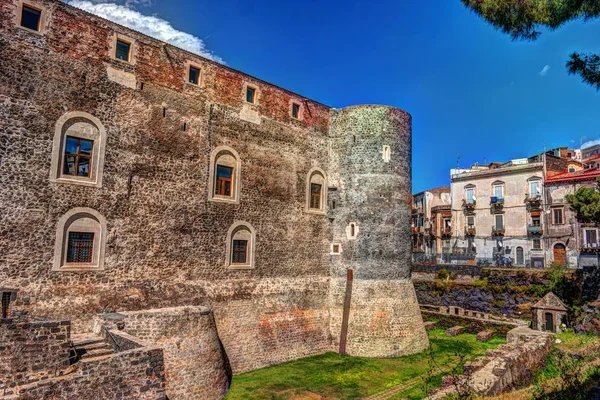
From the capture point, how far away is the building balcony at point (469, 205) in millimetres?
38656

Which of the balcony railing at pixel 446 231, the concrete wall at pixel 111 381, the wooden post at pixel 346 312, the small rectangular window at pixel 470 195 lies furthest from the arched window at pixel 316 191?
the balcony railing at pixel 446 231

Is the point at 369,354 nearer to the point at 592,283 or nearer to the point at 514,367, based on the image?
the point at 514,367

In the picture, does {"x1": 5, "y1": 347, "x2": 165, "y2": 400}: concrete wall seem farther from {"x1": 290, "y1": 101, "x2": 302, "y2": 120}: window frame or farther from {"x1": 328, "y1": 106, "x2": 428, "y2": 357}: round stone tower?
{"x1": 290, "y1": 101, "x2": 302, "y2": 120}: window frame

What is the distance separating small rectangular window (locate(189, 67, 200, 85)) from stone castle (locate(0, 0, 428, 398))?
8cm

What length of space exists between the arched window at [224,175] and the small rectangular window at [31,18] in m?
6.50

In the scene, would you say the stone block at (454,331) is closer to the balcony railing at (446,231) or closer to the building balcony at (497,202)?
the building balcony at (497,202)

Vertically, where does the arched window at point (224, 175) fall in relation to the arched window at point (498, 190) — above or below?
below

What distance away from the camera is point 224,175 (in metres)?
16.2

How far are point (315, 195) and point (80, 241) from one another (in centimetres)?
1028

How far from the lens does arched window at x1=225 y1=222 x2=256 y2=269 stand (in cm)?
1603

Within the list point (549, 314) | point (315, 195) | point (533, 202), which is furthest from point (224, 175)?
point (533, 202)

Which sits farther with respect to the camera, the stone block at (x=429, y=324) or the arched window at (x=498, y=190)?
the arched window at (x=498, y=190)

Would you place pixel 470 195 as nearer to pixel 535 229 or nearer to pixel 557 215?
pixel 535 229

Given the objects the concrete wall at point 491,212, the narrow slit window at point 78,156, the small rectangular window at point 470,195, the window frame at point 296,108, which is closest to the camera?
the narrow slit window at point 78,156
